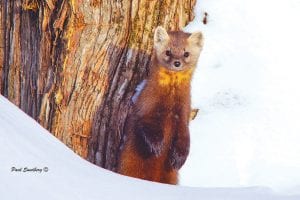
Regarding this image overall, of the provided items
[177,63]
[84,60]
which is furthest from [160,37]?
[84,60]

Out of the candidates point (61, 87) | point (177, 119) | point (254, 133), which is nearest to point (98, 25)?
point (61, 87)

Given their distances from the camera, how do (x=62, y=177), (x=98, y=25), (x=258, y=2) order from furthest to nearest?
(x=258, y=2)
(x=98, y=25)
(x=62, y=177)

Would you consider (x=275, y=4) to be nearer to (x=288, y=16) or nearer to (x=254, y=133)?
(x=288, y=16)

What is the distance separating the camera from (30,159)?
4832 millimetres

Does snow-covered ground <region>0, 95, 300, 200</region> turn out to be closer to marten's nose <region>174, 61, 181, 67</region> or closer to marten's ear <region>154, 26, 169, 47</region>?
marten's ear <region>154, 26, 169, 47</region>

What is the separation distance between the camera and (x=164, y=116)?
22.0 ft

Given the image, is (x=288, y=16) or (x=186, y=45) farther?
(x=288, y=16)

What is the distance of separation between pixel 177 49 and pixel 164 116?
53 centimetres

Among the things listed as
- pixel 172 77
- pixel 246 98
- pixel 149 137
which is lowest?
pixel 149 137

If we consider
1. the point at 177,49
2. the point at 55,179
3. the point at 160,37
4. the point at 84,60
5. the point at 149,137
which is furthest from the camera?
the point at 177,49

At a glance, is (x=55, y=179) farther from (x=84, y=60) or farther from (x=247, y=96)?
(x=247, y=96)

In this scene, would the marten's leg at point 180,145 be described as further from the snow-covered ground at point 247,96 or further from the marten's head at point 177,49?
the marten's head at point 177,49

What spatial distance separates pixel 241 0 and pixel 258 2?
6.2 inches

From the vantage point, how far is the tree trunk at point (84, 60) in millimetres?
6250
